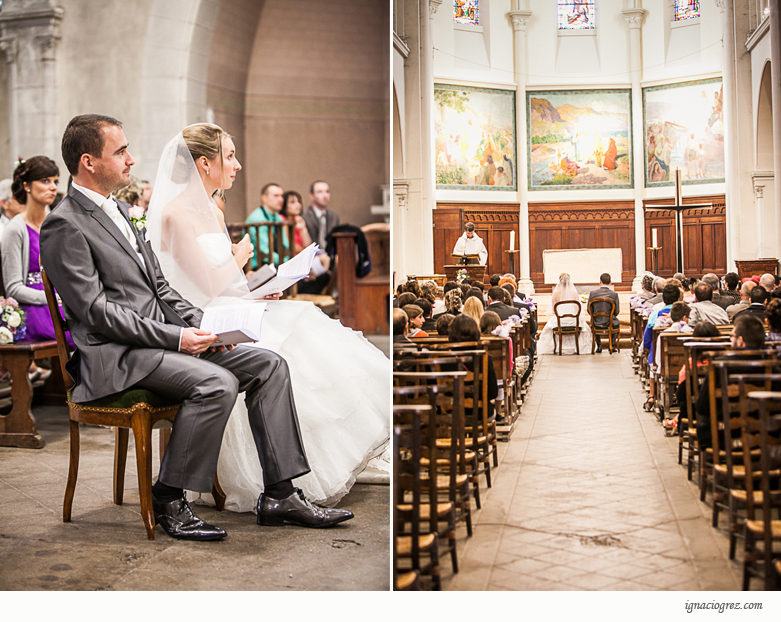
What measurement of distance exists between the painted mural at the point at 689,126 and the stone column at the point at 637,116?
0.03m

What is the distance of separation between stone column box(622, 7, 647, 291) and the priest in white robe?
1.89 ft

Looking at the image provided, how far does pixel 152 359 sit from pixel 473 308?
47.8 inches

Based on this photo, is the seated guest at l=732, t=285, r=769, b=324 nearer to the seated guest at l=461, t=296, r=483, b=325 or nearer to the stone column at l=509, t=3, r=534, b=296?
the stone column at l=509, t=3, r=534, b=296

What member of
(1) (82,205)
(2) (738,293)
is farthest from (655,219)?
(1) (82,205)

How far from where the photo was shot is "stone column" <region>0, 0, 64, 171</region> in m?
8.44

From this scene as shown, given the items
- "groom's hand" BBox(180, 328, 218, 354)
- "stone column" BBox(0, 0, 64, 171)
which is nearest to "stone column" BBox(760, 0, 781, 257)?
"groom's hand" BBox(180, 328, 218, 354)

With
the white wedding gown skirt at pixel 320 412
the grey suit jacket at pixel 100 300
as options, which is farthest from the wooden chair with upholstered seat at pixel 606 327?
the grey suit jacket at pixel 100 300

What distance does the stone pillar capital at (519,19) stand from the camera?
10.00ft

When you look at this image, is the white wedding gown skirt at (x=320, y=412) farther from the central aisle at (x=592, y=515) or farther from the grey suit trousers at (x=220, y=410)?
the central aisle at (x=592, y=515)

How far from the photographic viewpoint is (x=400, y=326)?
9.90ft

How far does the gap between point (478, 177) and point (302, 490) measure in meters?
1.41

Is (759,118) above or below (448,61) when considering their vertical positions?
below
